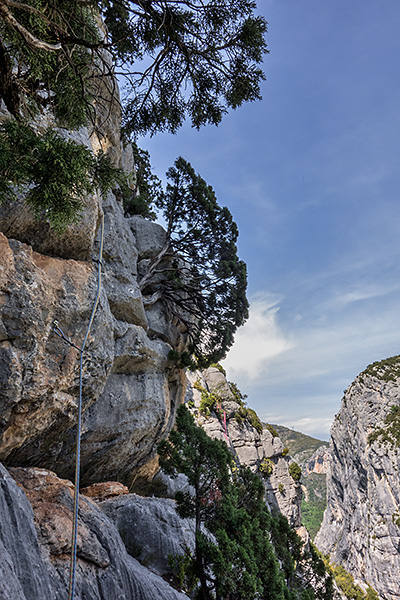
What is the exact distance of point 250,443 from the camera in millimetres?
33156

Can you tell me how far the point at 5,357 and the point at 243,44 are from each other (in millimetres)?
6957

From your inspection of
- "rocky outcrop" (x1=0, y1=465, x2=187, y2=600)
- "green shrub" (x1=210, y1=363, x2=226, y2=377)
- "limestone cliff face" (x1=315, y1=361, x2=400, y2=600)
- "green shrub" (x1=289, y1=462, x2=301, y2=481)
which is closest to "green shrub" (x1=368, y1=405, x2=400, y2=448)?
"limestone cliff face" (x1=315, y1=361, x2=400, y2=600)

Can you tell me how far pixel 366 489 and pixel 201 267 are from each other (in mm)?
56870

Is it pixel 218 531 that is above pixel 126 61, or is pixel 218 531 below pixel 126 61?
below

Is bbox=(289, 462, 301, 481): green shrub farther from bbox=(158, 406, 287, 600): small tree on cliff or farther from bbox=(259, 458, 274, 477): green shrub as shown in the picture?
bbox=(158, 406, 287, 600): small tree on cliff

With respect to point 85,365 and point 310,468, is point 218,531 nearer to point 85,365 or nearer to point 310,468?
point 85,365

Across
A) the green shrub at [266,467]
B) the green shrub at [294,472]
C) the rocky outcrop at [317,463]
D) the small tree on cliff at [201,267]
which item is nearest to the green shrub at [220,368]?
the green shrub at [266,467]

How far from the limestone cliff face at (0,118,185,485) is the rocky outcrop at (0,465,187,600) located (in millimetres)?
1189

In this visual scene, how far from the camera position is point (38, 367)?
600 cm

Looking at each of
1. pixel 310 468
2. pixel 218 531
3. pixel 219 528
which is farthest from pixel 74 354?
pixel 310 468

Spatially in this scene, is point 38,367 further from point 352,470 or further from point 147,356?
point 352,470

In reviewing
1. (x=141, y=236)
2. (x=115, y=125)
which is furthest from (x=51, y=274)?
(x=115, y=125)

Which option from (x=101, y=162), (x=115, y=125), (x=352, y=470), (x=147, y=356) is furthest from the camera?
(x=352, y=470)

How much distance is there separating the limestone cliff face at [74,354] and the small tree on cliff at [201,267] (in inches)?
86.5
